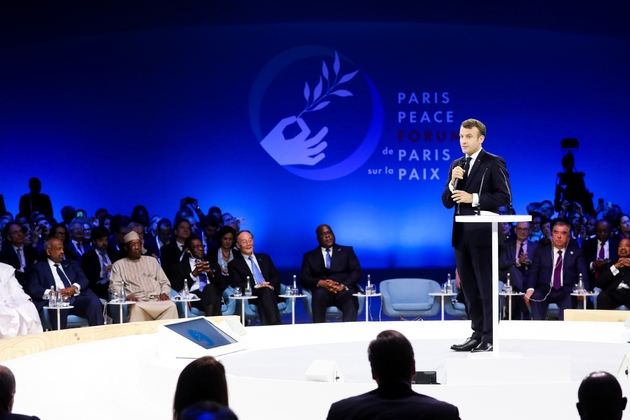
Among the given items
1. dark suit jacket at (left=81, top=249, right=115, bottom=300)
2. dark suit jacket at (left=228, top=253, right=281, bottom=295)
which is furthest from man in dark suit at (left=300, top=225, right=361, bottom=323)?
dark suit jacket at (left=81, top=249, right=115, bottom=300)

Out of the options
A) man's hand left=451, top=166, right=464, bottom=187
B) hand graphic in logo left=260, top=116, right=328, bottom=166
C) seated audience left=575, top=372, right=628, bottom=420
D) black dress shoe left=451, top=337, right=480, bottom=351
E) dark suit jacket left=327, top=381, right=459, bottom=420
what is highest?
hand graphic in logo left=260, top=116, right=328, bottom=166

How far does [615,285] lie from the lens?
309 inches

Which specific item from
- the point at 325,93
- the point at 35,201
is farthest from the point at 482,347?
the point at 35,201

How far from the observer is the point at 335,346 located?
504 cm

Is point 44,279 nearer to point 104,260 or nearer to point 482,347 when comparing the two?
point 104,260

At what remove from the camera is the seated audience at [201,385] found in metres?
2.14

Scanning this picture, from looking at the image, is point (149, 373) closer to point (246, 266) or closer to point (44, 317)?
point (44, 317)

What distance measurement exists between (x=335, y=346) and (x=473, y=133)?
1616 mm

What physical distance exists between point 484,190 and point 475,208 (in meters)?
0.22

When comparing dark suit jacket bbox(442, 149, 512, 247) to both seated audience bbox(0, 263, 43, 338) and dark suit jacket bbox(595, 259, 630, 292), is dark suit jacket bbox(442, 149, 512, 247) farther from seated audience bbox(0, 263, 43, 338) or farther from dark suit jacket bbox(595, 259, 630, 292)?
dark suit jacket bbox(595, 259, 630, 292)

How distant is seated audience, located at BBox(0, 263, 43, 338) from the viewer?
6215mm

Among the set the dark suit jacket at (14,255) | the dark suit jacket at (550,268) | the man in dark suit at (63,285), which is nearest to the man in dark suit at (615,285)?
the dark suit jacket at (550,268)

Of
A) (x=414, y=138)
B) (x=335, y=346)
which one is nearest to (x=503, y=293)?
(x=335, y=346)

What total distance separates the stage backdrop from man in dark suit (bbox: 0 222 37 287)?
2333mm
